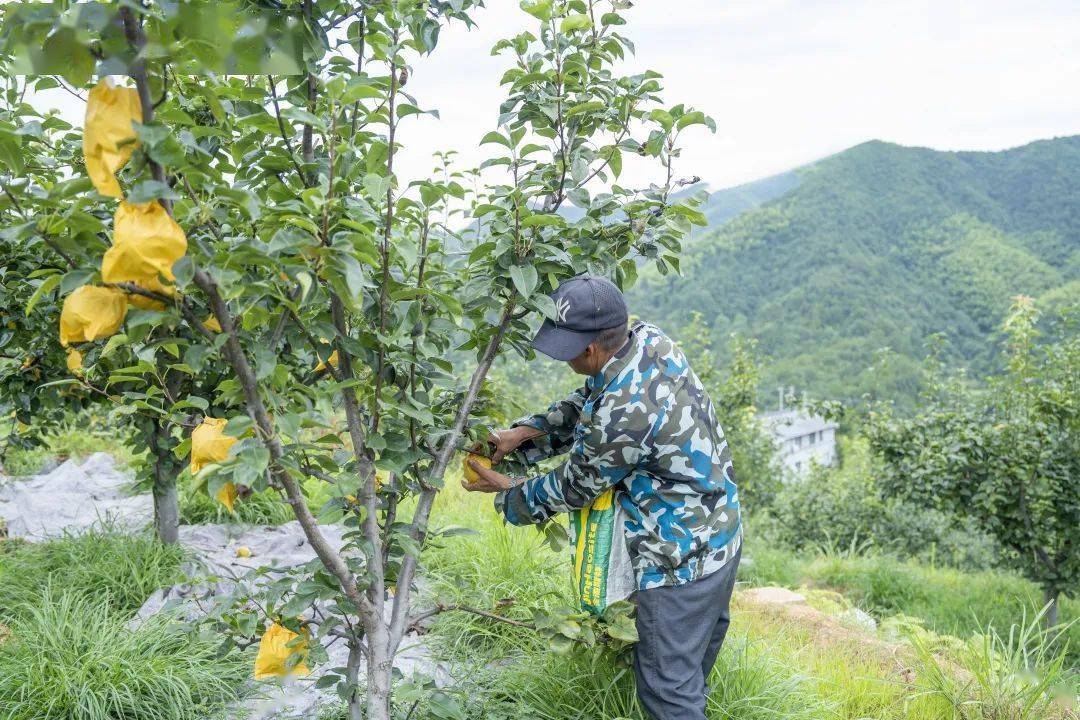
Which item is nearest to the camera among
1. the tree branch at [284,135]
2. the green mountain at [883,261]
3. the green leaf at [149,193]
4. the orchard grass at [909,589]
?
the green leaf at [149,193]

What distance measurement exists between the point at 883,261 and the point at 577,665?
44.1 metres

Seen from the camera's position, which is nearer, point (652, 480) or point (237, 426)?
point (237, 426)

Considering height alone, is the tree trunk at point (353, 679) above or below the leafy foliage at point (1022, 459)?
above

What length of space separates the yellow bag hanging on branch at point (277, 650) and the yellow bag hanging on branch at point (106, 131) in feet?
3.77

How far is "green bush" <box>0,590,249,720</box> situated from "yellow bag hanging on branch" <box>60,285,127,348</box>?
1267mm

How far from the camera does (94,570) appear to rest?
10.4 ft

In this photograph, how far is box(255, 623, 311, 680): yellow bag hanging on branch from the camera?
177cm

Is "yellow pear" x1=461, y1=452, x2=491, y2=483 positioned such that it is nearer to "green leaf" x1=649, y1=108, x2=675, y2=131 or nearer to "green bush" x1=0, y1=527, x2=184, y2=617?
"green leaf" x1=649, y1=108, x2=675, y2=131

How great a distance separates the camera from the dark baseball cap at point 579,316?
1822 mm

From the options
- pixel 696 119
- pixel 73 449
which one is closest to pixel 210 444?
pixel 696 119

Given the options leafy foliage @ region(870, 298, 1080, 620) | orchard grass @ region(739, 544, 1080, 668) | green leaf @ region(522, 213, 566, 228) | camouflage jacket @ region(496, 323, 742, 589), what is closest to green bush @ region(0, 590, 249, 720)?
camouflage jacket @ region(496, 323, 742, 589)

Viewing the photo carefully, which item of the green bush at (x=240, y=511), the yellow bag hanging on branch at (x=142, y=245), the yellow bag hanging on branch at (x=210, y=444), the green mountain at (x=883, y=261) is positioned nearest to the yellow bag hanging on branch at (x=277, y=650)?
the yellow bag hanging on branch at (x=210, y=444)

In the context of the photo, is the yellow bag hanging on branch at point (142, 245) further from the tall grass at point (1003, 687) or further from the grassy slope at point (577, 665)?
the tall grass at point (1003, 687)

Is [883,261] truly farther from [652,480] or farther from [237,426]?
[237,426]
